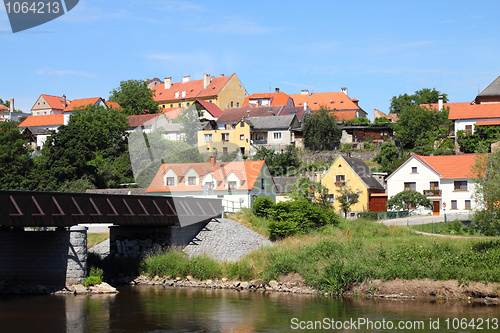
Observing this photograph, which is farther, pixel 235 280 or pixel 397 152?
pixel 397 152

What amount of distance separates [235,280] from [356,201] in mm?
27102

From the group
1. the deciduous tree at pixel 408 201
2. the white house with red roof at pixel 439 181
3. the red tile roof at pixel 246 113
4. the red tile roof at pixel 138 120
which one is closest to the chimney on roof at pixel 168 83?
the red tile roof at pixel 138 120

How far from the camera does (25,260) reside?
35.2 metres

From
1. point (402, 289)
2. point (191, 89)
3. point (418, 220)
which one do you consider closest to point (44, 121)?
point (191, 89)

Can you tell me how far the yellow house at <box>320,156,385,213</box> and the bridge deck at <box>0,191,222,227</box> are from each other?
65.0 feet

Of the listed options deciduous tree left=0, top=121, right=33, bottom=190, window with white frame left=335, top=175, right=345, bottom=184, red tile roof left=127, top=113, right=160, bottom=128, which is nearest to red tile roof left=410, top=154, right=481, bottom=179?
window with white frame left=335, top=175, right=345, bottom=184

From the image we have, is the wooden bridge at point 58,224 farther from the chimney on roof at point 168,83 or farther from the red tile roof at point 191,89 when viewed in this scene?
the chimney on roof at point 168,83

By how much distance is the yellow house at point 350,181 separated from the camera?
62688mm

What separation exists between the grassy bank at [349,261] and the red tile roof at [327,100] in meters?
62.4

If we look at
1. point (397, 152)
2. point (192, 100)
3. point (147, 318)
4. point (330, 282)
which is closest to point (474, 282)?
point (330, 282)

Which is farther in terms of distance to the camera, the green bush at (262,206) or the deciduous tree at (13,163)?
the deciduous tree at (13,163)

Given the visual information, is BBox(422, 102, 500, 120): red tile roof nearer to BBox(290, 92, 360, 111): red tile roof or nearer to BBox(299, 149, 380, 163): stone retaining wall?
BBox(299, 149, 380, 163): stone retaining wall

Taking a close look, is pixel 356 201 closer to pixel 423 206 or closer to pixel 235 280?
pixel 423 206

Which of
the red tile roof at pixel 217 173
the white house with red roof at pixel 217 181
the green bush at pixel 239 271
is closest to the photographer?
the green bush at pixel 239 271
